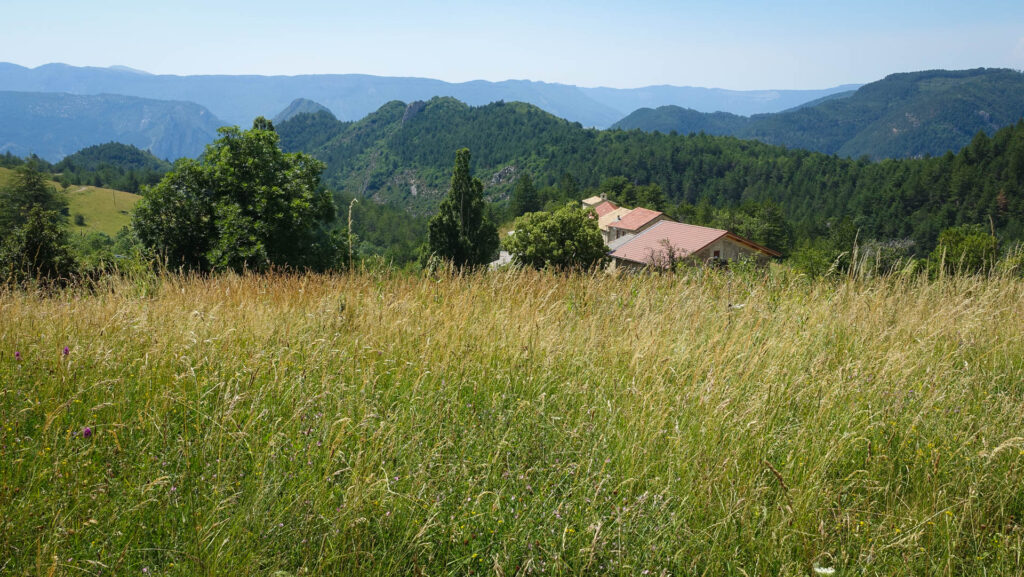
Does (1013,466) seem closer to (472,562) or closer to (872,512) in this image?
(872,512)

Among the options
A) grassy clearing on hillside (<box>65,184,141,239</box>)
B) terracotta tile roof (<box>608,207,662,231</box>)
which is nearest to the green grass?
grassy clearing on hillside (<box>65,184,141,239</box>)

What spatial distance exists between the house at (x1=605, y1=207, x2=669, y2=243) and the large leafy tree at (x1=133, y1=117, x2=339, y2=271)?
210 feet

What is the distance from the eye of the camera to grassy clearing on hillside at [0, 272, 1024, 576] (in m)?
1.81

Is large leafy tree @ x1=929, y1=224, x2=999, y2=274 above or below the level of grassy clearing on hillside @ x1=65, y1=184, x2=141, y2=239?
above

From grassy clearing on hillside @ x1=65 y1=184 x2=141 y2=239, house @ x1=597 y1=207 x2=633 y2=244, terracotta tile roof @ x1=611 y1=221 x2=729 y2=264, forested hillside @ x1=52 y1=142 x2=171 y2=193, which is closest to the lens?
terracotta tile roof @ x1=611 y1=221 x2=729 y2=264

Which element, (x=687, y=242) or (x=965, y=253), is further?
(x=687, y=242)

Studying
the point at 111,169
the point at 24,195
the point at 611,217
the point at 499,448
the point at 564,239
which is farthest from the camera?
the point at 111,169

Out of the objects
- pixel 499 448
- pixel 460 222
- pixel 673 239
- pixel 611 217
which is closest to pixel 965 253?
pixel 499 448

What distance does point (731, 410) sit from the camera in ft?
8.05

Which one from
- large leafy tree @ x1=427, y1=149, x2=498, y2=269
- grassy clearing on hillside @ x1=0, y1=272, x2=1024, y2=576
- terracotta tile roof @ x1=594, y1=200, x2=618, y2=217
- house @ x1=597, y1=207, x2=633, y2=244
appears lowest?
house @ x1=597, y1=207, x2=633, y2=244

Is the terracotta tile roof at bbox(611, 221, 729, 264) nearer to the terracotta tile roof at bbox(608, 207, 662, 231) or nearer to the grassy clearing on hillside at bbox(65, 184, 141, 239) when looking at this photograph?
the terracotta tile roof at bbox(608, 207, 662, 231)

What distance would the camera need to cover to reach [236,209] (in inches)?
837

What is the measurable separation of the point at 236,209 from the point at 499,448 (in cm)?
2238

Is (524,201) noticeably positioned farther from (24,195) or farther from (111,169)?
(111,169)
